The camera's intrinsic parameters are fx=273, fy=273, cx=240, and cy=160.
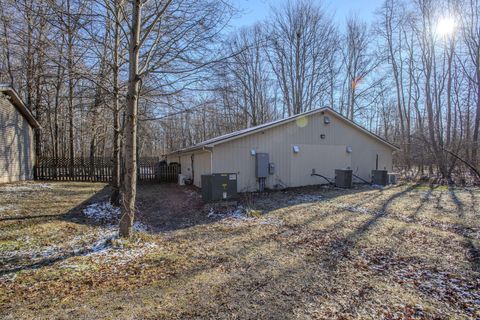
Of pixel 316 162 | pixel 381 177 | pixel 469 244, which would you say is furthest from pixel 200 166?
pixel 469 244

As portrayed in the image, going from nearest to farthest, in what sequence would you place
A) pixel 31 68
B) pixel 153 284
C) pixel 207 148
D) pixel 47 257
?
pixel 153 284
pixel 47 257
pixel 31 68
pixel 207 148

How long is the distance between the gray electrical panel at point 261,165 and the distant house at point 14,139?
35.4 ft

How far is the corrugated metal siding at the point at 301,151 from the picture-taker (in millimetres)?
11555

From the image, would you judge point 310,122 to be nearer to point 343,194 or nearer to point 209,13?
point 343,194

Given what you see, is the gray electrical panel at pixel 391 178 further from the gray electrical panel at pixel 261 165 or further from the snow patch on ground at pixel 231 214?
the snow patch on ground at pixel 231 214

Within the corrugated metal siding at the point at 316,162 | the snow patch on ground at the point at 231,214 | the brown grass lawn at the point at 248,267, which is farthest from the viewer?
the corrugated metal siding at the point at 316,162

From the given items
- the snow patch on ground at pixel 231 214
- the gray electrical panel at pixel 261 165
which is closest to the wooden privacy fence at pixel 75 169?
the gray electrical panel at pixel 261 165

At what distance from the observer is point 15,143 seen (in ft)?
43.2

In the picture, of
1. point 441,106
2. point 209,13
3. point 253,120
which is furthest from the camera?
point 253,120

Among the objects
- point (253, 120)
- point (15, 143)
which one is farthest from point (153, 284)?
point (253, 120)

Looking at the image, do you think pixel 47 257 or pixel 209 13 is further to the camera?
pixel 209 13

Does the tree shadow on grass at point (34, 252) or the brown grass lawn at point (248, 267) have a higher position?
the tree shadow on grass at point (34, 252)

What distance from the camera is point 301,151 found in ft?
43.1

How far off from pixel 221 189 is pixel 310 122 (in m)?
6.66
